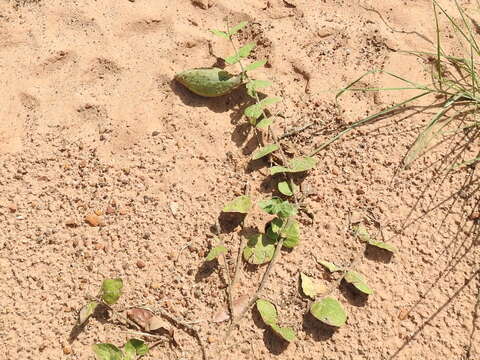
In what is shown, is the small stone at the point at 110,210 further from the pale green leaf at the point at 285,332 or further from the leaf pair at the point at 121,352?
the pale green leaf at the point at 285,332

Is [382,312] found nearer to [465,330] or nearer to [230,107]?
[465,330]

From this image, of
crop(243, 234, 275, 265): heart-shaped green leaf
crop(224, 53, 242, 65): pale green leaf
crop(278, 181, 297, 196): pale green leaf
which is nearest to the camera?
crop(243, 234, 275, 265): heart-shaped green leaf

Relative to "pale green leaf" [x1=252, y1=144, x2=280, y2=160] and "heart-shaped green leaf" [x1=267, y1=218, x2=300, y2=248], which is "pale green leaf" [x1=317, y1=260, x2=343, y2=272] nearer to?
"heart-shaped green leaf" [x1=267, y1=218, x2=300, y2=248]

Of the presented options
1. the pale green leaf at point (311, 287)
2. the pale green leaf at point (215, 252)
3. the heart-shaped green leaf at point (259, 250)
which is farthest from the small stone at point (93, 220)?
the pale green leaf at point (311, 287)

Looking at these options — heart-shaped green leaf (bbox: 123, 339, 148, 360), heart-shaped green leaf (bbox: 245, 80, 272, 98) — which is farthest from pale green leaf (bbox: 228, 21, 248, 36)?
heart-shaped green leaf (bbox: 123, 339, 148, 360)

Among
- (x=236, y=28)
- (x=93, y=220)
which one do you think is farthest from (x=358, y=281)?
(x=236, y=28)

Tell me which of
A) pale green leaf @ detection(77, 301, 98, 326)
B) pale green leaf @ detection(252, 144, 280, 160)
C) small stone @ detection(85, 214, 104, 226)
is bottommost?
pale green leaf @ detection(77, 301, 98, 326)

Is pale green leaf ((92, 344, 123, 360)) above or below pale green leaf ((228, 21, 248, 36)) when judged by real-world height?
below
